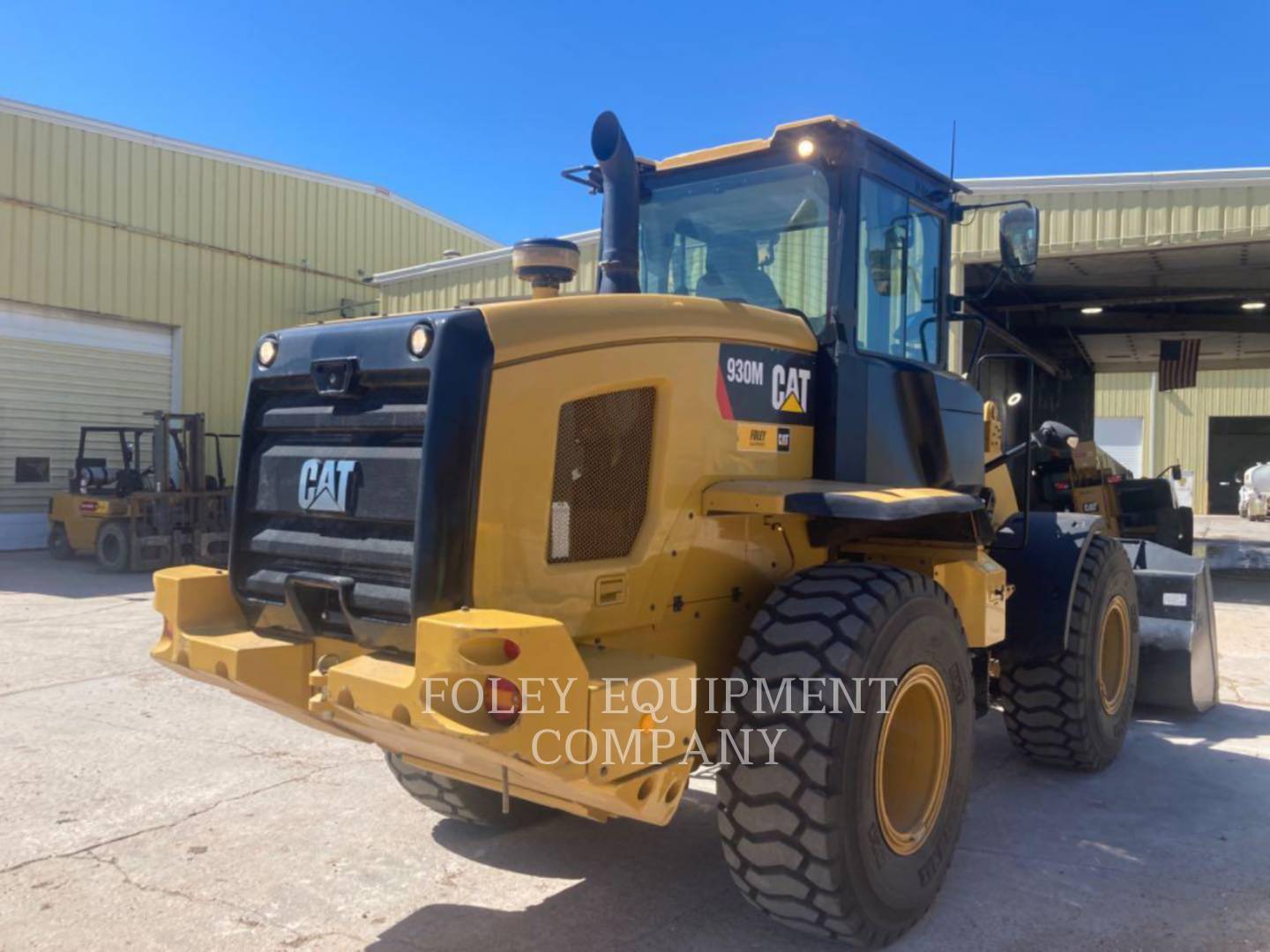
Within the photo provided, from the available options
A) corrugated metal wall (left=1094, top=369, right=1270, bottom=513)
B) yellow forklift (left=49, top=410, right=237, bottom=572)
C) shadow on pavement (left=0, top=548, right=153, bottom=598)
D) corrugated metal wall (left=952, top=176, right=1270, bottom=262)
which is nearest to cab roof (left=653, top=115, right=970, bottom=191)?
corrugated metal wall (left=952, top=176, right=1270, bottom=262)

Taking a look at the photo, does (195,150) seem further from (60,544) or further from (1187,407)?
(1187,407)

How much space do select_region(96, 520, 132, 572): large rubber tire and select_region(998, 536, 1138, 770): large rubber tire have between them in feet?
45.2

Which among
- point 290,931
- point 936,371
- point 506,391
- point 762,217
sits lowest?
point 290,931

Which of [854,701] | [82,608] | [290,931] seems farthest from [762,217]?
[82,608]

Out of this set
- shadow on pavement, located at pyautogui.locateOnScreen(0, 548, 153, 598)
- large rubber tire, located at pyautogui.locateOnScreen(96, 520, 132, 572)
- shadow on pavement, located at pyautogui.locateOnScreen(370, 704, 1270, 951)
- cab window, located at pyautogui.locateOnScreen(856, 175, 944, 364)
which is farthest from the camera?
large rubber tire, located at pyautogui.locateOnScreen(96, 520, 132, 572)

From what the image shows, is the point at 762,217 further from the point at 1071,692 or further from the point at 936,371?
the point at 1071,692

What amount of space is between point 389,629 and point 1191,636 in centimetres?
547

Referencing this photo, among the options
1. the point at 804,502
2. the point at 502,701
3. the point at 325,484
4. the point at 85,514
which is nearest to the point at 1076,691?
the point at 804,502

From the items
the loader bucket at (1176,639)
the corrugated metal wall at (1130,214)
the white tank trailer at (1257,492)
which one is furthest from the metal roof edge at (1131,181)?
the white tank trailer at (1257,492)

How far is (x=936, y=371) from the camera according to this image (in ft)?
15.4

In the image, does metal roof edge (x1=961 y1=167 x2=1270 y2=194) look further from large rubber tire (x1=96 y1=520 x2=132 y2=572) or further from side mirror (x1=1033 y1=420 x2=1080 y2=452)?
large rubber tire (x1=96 y1=520 x2=132 y2=572)

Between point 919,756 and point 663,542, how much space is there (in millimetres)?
A: 1377

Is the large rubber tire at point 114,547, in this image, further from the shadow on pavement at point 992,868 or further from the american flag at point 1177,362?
the american flag at point 1177,362

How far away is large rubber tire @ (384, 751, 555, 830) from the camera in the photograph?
14.5 feet
